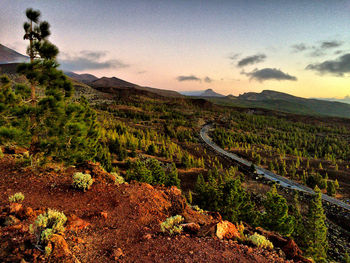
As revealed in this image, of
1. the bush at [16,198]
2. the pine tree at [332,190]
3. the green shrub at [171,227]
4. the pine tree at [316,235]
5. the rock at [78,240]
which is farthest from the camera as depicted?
the pine tree at [332,190]

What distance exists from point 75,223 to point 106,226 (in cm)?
103

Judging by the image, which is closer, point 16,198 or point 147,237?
point 147,237

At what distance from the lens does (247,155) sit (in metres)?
44.4

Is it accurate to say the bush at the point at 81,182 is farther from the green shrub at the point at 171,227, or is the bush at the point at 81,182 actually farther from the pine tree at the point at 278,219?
the pine tree at the point at 278,219

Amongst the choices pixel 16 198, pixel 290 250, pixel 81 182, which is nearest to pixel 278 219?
pixel 290 250

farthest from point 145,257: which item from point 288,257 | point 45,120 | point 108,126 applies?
point 108,126

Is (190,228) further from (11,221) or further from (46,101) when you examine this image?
(46,101)

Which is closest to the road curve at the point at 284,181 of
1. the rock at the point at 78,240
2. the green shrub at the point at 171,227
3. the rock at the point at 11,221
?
the green shrub at the point at 171,227

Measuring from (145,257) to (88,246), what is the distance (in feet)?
5.82

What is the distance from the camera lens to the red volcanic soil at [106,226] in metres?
4.80

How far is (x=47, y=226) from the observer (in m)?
5.41

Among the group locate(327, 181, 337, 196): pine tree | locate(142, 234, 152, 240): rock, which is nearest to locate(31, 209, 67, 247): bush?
locate(142, 234, 152, 240): rock

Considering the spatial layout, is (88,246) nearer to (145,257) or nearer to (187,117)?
(145,257)

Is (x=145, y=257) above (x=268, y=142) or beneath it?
above
